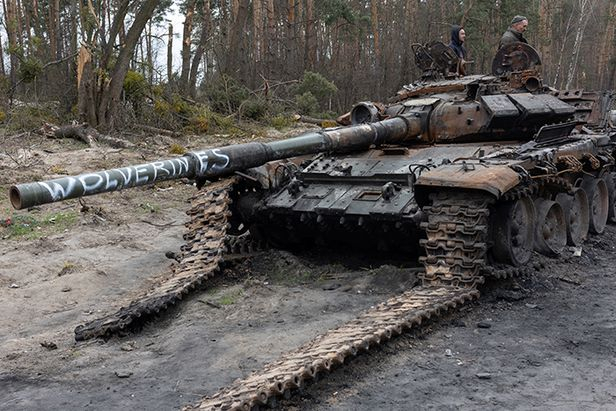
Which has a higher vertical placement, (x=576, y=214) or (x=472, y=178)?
(x=472, y=178)

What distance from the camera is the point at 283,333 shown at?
6277 millimetres

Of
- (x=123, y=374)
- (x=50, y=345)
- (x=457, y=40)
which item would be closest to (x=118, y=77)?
(x=457, y=40)

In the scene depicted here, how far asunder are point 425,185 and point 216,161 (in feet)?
6.42

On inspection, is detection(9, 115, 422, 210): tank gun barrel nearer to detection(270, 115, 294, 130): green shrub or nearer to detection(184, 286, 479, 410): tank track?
detection(184, 286, 479, 410): tank track

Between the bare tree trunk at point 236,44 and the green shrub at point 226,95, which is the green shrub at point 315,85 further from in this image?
the green shrub at point 226,95

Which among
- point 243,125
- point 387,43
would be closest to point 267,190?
point 243,125

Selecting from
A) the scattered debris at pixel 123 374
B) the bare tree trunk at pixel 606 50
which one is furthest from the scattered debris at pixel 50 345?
the bare tree trunk at pixel 606 50

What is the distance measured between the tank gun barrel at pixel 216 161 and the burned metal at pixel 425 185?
0.05 feet

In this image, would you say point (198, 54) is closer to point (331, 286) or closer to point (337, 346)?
point (331, 286)

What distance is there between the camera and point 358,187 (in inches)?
327

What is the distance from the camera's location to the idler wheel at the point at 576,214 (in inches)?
354

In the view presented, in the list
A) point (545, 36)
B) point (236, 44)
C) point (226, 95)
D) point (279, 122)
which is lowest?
point (279, 122)

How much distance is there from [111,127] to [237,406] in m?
12.8

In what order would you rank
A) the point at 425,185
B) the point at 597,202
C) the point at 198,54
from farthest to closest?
the point at 198,54 < the point at 597,202 < the point at 425,185
